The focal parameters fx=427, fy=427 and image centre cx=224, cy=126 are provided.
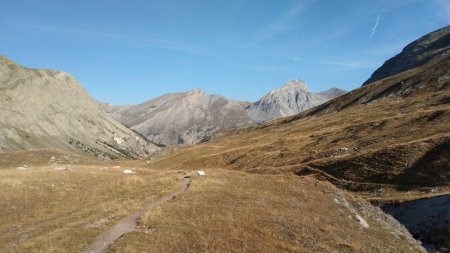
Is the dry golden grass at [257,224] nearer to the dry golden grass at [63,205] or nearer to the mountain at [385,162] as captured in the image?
the mountain at [385,162]

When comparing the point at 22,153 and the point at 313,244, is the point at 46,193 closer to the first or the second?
the point at 313,244

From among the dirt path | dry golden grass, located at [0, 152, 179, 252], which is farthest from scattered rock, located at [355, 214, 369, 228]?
dry golden grass, located at [0, 152, 179, 252]

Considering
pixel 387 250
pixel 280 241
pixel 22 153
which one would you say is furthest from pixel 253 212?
pixel 22 153

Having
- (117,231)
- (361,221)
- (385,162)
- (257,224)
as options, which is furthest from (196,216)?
(385,162)

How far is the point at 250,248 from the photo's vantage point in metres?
24.4

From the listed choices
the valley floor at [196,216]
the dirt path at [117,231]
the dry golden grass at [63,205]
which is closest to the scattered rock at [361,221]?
the valley floor at [196,216]

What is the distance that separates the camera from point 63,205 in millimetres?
34875

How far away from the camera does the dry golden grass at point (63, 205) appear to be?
952 inches

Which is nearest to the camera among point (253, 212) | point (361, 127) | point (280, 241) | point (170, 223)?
point (280, 241)

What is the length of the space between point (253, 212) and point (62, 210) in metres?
14.9

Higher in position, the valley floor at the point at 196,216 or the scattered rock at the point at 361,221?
the valley floor at the point at 196,216

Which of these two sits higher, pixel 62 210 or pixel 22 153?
pixel 22 153

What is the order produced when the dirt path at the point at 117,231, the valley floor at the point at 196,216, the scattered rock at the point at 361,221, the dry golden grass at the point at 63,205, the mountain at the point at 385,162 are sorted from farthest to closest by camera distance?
the mountain at the point at 385,162 → the scattered rock at the point at 361,221 → the valley floor at the point at 196,216 → the dry golden grass at the point at 63,205 → the dirt path at the point at 117,231

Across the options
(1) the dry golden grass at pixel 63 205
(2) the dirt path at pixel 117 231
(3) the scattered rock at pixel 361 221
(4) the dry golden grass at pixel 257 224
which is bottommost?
(3) the scattered rock at pixel 361 221
